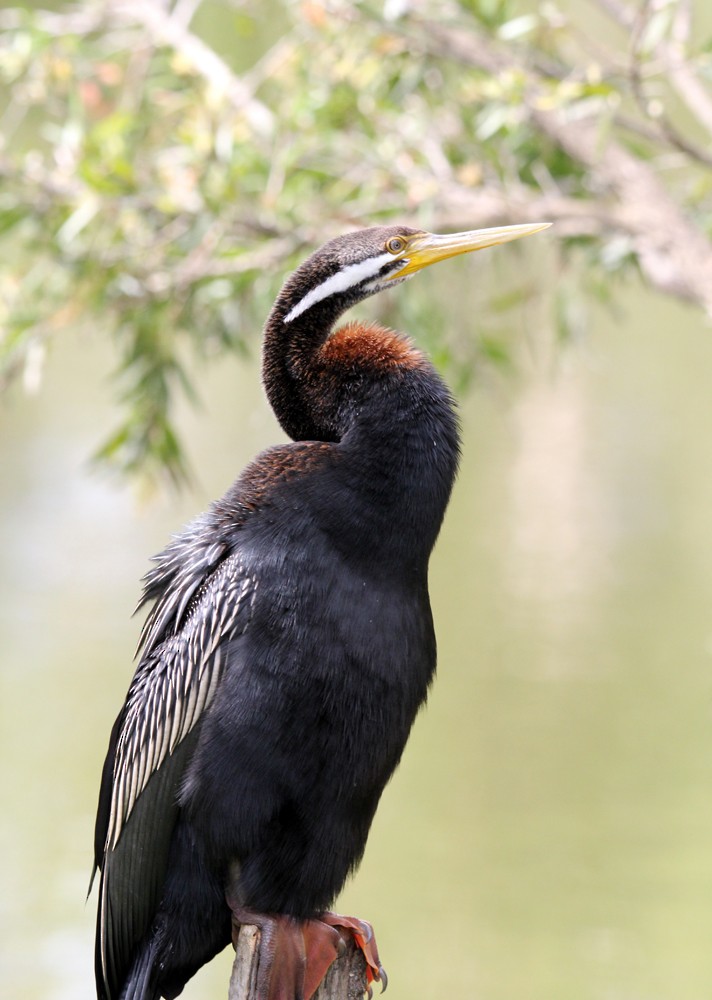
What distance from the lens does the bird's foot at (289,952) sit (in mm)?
2082

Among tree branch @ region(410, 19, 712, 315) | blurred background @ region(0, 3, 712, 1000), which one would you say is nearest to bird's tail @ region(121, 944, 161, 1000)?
blurred background @ region(0, 3, 712, 1000)

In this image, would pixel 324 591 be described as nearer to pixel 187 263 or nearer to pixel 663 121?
pixel 663 121

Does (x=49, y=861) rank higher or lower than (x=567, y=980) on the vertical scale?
higher

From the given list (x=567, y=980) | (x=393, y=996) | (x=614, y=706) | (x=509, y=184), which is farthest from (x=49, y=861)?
(x=509, y=184)

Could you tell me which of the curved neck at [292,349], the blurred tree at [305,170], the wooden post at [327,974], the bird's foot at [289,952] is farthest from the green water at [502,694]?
the curved neck at [292,349]

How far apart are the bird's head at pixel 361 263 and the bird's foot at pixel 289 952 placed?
0.93 metres

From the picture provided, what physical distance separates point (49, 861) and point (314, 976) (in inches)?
118

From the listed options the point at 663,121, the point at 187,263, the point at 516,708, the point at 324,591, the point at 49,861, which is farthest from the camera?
the point at 516,708

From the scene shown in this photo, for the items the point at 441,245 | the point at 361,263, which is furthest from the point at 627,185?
the point at 361,263

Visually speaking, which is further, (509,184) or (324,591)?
(509,184)

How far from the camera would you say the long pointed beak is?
7.68 feet

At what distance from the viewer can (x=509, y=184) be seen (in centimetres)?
Result: 443

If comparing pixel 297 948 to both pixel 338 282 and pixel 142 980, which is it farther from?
pixel 338 282

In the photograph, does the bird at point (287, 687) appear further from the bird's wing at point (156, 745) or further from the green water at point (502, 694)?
the green water at point (502, 694)
